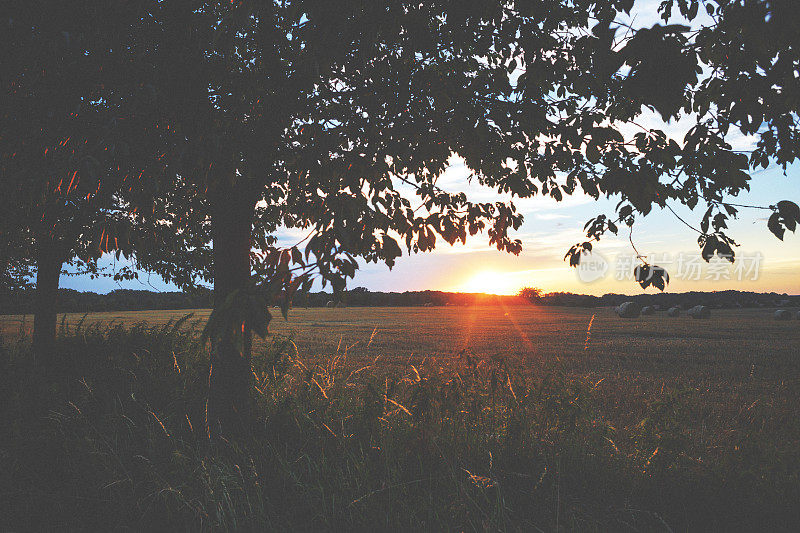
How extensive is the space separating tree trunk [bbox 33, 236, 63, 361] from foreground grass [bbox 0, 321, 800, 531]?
13.3 ft

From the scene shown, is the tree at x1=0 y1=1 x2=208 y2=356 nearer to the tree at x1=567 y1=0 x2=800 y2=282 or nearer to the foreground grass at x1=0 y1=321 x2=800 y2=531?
the foreground grass at x1=0 y1=321 x2=800 y2=531

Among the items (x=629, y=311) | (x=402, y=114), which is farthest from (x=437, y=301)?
(x=402, y=114)

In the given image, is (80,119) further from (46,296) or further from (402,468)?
(46,296)

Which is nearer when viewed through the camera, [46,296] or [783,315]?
[46,296]

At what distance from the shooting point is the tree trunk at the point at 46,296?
342 inches

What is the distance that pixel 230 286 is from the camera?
4.84 m

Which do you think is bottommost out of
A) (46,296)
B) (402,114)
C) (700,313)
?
(700,313)

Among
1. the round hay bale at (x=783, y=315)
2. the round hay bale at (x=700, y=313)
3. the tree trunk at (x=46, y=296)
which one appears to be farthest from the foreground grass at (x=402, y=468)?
the round hay bale at (x=783, y=315)

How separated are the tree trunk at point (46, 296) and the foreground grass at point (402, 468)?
4042 mm

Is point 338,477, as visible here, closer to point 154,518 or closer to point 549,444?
point 154,518

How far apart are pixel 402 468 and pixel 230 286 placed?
2.66 meters

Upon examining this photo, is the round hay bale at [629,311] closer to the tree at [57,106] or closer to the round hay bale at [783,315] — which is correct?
the round hay bale at [783,315]

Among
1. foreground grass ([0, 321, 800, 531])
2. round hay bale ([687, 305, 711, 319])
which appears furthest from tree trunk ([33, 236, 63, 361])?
round hay bale ([687, 305, 711, 319])

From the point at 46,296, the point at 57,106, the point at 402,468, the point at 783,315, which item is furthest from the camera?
the point at 783,315
